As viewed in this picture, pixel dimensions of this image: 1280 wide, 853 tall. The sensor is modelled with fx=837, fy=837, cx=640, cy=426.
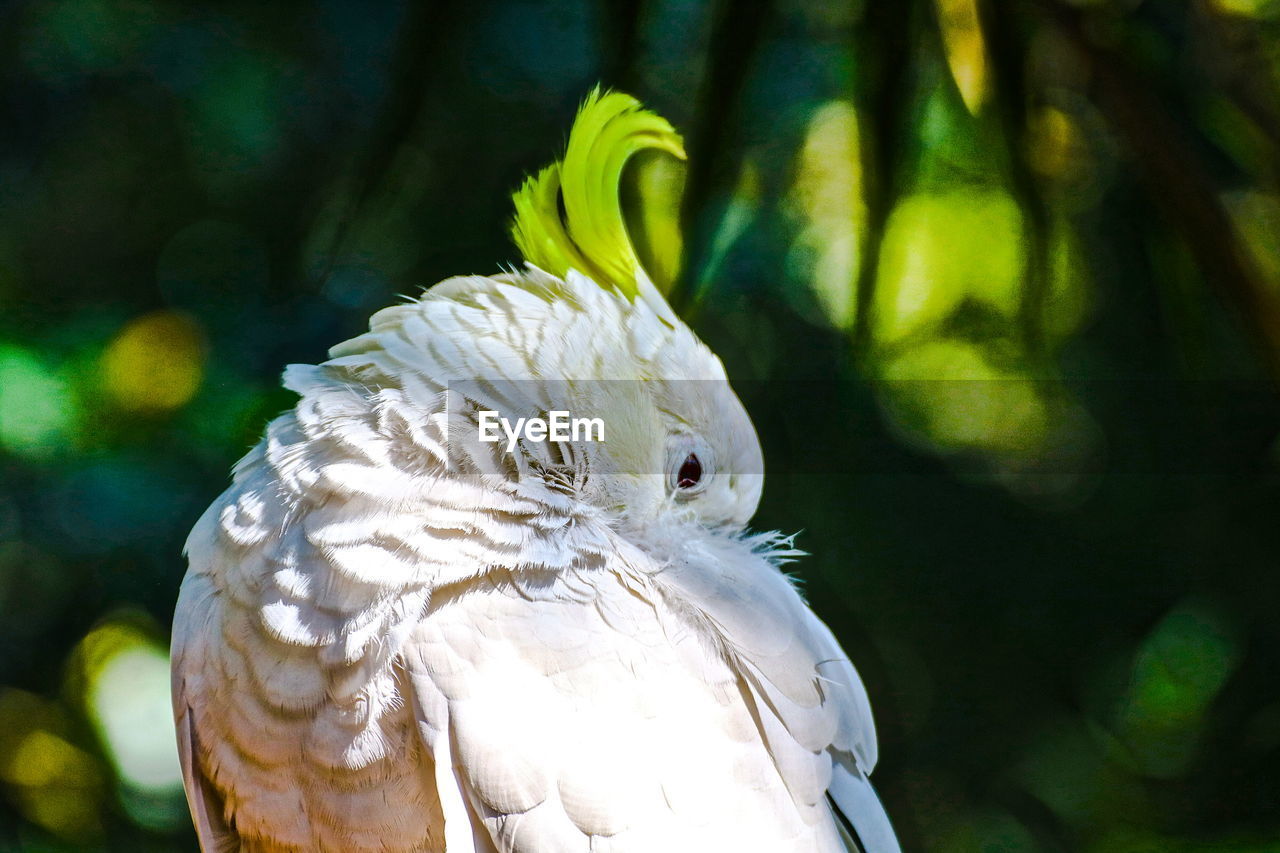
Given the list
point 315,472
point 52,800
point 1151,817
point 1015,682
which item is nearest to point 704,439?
point 315,472

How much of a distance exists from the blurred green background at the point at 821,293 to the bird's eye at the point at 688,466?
164 mm

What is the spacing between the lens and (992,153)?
94 centimetres

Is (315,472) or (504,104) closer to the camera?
(315,472)

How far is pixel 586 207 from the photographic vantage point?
81 centimetres

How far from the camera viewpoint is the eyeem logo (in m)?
0.68

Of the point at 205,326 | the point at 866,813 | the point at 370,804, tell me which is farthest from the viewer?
the point at 205,326

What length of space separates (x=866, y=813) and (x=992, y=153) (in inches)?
27.8

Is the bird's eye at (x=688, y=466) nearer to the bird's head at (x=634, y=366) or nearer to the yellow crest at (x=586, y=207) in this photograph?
the bird's head at (x=634, y=366)

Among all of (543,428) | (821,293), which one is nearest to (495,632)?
(543,428)

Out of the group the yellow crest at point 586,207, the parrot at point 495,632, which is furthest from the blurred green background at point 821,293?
the parrot at point 495,632

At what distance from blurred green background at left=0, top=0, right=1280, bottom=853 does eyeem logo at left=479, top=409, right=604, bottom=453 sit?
28 cm

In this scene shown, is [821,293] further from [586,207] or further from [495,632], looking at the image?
[495,632]

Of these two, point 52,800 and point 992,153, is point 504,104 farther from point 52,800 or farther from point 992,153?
point 52,800

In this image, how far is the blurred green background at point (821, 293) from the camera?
92 cm
